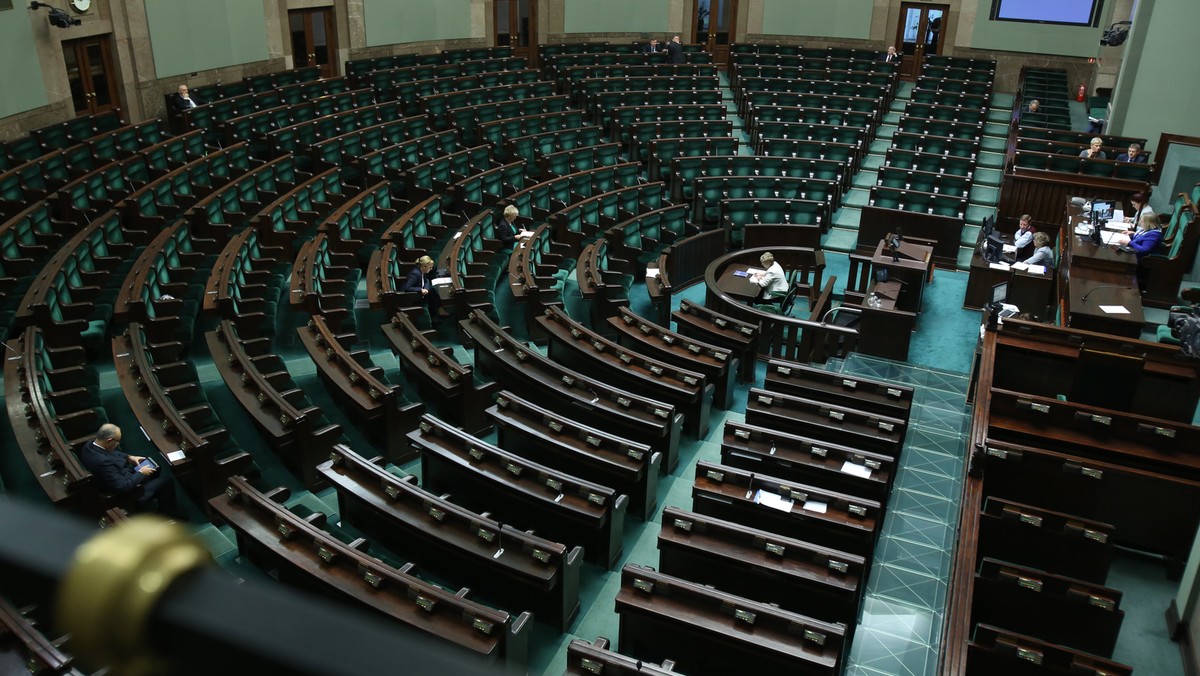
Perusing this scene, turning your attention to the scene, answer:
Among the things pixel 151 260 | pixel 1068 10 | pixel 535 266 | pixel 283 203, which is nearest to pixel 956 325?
pixel 535 266

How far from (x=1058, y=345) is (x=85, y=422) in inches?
244

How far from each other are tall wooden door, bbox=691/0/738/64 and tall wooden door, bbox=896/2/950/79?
10.0 feet

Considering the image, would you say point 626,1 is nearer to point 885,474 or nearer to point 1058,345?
point 1058,345

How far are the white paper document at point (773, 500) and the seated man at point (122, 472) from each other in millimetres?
3043

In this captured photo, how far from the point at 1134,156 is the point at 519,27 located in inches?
419

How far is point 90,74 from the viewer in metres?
11.5

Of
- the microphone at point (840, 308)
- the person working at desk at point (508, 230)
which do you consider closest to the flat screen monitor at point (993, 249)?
the microphone at point (840, 308)

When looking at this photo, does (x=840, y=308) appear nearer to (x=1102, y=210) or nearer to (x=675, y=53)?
(x=1102, y=210)

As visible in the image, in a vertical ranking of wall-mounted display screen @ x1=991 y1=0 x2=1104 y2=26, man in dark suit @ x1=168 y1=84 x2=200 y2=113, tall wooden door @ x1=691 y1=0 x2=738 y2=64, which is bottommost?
man in dark suit @ x1=168 y1=84 x2=200 y2=113

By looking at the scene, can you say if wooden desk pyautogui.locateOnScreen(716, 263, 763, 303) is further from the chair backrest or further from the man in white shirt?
the man in white shirt

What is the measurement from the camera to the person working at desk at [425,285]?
740 centimetres

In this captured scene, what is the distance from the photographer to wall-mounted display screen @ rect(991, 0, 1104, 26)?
51.7 feet

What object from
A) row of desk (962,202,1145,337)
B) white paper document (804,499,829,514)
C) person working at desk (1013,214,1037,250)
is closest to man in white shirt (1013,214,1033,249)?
person working at desk (1013,214,1037,250)

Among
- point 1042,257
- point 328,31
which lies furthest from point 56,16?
point 1042,257
